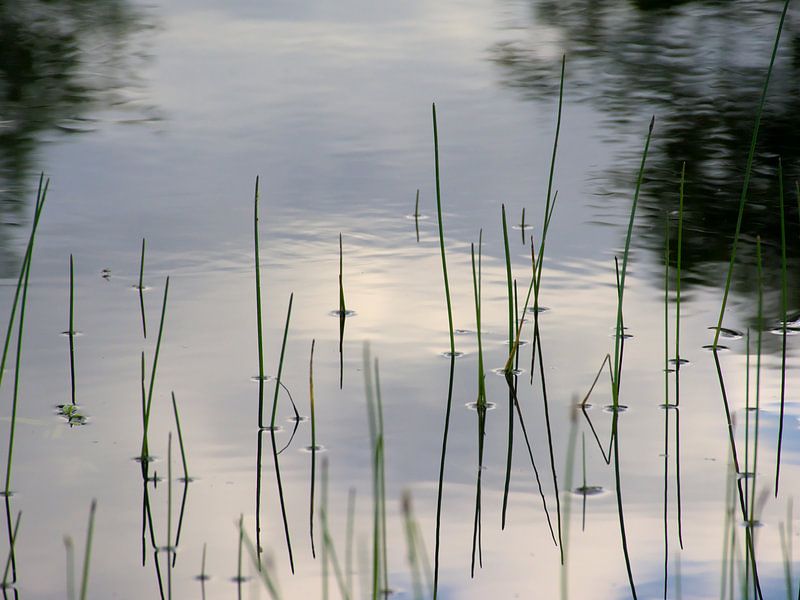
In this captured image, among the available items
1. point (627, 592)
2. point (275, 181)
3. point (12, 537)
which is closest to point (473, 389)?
point (627, 592)

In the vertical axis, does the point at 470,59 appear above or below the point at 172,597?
above

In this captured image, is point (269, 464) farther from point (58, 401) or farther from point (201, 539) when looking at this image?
point (58, 401)

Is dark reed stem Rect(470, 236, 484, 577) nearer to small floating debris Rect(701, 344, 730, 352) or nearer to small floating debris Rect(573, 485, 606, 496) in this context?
small floating debris Rect(573, 485, 606, 496)

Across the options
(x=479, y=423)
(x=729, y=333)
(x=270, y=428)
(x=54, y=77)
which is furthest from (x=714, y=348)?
(x=54, y=77)

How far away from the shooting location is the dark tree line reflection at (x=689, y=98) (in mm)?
2895

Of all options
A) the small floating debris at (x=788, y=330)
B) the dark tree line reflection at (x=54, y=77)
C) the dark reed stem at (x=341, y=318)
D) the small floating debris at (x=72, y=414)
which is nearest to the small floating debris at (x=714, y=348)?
the small floating debris at (x=788, y=330)

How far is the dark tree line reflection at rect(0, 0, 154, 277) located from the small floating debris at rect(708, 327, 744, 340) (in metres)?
1.54

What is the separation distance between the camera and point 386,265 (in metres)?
2.67

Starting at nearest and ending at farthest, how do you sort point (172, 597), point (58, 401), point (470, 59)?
point (172, 597) → point (58, 401) → point (470, 59)

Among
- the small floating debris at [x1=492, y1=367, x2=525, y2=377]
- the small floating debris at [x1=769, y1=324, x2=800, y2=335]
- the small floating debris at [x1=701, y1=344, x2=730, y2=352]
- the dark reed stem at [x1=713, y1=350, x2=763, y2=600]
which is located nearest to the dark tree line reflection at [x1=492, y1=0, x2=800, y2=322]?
the small floating debris at [x1=769, y1=324, x2=800, y2=335]

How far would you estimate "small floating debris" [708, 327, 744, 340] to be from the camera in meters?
2.29

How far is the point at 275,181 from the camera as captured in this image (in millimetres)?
3193

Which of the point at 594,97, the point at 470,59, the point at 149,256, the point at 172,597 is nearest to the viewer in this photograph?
the point at 172,597

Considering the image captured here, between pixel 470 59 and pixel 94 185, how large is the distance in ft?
5.54
